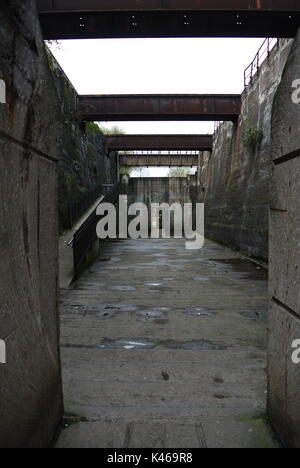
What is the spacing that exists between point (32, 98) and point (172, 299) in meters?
4.99

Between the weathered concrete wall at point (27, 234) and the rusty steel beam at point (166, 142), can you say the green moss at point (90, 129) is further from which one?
the weathered concrete wall at point (27, 234)

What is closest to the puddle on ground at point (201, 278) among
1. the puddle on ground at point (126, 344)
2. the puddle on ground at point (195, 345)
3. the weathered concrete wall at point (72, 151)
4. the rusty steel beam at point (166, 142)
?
the puddle on ground at point (195, 345)

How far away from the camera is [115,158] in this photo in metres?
25.8

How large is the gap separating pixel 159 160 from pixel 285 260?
24.3 m

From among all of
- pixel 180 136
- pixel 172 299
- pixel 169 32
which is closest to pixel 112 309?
pixel 172 299

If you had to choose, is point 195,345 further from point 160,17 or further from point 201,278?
point 160,17

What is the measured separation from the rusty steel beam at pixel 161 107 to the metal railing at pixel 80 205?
11.0ft

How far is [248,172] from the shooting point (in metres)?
13.1

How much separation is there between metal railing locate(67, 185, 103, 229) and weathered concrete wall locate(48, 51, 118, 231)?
171mm

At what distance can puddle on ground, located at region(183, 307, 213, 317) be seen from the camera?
17.9 ft

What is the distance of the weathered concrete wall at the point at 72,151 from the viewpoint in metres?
12.2

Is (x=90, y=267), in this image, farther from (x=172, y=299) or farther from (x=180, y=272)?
(x=172, y=299)

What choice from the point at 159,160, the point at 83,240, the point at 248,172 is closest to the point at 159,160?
the point at 159,160

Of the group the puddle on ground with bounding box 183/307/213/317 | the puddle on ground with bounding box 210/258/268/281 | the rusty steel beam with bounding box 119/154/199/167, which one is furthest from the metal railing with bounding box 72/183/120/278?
the rusty steel beam with bounding box 119/154/199/167
